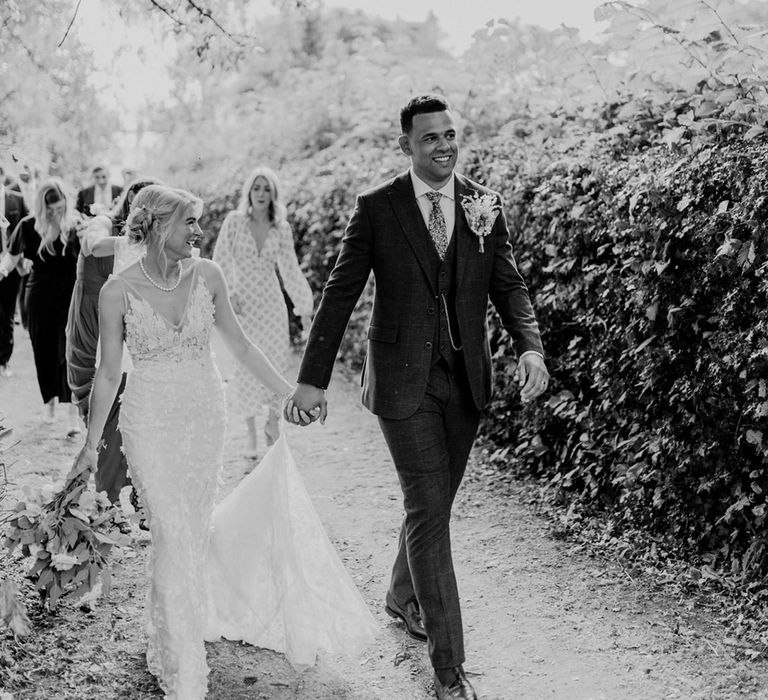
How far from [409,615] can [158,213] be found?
7.76 ft

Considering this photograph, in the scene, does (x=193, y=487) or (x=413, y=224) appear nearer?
(x=413, y=224)

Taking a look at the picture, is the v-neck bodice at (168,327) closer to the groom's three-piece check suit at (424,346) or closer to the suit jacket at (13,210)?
the groom's three-piece check suit at (424,346)

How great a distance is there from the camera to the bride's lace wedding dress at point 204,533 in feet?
15.3

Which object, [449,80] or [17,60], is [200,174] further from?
[17,60]

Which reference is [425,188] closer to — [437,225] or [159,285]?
[437,225]

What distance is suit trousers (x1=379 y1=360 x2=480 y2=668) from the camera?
4.48 meters

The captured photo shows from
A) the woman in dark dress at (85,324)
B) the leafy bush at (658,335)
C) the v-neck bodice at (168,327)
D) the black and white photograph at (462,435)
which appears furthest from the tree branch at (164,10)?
the v-neck bodice at (168,327)

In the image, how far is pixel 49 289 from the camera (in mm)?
10133

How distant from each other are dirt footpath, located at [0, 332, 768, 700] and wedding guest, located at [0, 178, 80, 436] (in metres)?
3.93

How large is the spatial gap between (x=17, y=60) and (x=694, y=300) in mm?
10368

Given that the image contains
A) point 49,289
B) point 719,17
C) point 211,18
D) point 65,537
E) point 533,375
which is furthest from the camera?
point 49,289

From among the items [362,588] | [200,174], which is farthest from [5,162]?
[200,174]

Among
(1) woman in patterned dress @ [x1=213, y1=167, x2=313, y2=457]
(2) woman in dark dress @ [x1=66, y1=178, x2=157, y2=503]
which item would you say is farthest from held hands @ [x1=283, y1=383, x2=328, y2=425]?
(1) woman in patterned dress @ [x1=213, y1=167, x2=313, y2=457]

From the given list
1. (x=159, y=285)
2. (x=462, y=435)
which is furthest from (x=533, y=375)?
(x=159, y=285)
